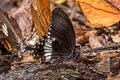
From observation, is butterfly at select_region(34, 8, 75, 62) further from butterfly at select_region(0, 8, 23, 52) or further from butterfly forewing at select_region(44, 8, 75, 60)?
butterfly at select_region(0, 8, 23, 52)

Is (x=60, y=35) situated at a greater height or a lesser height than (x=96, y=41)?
greater

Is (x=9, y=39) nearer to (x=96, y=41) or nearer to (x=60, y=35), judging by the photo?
(x=60, y=35)

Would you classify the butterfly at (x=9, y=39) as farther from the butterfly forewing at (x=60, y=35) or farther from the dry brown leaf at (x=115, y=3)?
the dry brown leaf at (x=115, y=3)

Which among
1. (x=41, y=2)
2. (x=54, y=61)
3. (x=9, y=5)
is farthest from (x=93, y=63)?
(x=9, y=5)

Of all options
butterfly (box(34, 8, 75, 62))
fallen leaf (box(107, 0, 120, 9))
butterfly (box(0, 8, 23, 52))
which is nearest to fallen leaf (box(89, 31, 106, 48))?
butterfly (box(34, 8, 75, 62))

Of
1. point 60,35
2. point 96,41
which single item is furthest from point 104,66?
point 96,41

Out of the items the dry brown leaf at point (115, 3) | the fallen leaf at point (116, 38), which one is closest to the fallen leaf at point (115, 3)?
the dry brown leaf at point (115, 3)

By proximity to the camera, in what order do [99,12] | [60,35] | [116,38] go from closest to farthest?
[60,35] → [99,12] → [116,38]
